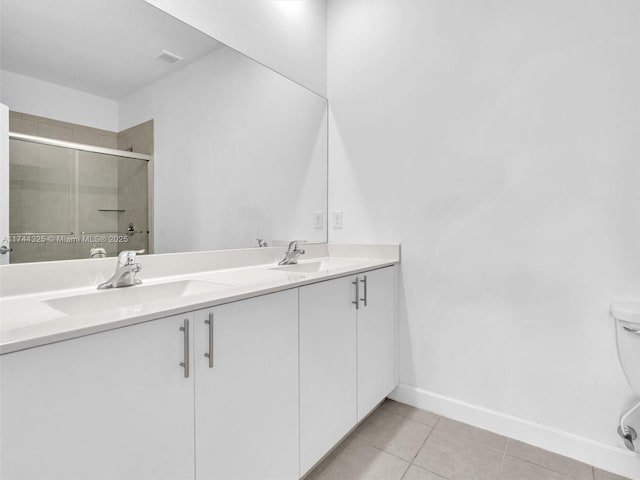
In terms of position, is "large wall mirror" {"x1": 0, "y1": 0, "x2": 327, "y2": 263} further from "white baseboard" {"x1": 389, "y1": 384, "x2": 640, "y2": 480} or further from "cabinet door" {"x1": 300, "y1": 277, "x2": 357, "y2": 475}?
"white baseboard" {"x1": 389, "y1": 384, "x2": 640, "y2": 480}

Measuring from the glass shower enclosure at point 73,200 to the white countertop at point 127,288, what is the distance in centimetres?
6

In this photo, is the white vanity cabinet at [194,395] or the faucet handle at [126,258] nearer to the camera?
the white vanity cabinet at [194,395]

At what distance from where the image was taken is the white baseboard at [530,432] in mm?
1378

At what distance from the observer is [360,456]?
4.86 feet

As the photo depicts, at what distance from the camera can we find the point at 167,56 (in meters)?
1.40

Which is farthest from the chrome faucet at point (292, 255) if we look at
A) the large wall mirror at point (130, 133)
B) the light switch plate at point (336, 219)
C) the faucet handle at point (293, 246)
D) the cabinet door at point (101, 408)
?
the cabinet door at point (101, 408)

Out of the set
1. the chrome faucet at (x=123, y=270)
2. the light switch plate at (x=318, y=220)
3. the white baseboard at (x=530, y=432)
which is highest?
the light switch plate at (x=318, y=220)

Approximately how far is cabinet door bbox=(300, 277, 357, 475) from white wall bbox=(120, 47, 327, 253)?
0.60 meters

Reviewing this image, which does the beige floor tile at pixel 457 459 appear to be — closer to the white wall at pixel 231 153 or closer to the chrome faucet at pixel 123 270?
the white wall at pixel 231 153

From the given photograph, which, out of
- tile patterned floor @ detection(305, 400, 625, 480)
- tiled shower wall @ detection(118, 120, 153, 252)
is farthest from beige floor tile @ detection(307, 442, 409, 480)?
tiled shower wall @ detection(118, 120, 153, 252)

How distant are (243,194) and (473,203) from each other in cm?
116

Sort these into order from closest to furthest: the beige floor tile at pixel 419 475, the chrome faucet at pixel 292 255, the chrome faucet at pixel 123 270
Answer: the chrome faucet at pixel 123 270
the beige floor tile at pixel 419 475
the chrome faucet at pixel 292 255

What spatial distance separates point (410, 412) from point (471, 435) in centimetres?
32

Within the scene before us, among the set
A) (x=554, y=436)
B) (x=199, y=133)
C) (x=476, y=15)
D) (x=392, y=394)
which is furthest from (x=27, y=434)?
(x=476, y=15)
